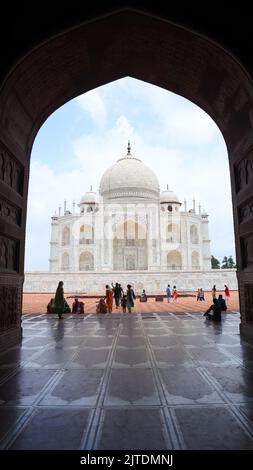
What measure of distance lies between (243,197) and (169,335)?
2867mm

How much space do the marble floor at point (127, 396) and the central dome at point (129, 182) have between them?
118 feet

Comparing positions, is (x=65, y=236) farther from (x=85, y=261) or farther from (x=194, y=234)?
(x=194, y=234)

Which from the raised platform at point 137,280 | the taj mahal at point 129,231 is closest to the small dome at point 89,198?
the taj mahal at point 129,231

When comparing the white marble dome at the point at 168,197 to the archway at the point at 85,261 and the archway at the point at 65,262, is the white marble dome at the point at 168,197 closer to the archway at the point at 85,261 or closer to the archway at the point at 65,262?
the archway at the point at 85,261

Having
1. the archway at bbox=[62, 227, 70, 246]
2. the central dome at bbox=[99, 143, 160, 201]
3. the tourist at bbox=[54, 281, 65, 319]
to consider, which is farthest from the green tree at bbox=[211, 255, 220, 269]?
the tourist at bbox=[54, 281, 65, 319]

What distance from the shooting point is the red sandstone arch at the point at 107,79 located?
15.3ft

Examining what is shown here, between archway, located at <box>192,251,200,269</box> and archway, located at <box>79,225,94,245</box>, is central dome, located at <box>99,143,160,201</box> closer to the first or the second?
archway, located at <box>79,225,94,245</box>

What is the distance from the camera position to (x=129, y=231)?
3909cm

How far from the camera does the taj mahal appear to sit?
36.7m

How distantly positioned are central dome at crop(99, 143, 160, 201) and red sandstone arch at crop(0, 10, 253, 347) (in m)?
33.9

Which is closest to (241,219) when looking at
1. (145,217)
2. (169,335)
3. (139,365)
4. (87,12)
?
(169,335)

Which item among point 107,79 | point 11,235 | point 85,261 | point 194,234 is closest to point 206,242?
point 194,234

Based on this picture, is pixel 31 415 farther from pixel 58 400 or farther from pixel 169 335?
pixel 169 335

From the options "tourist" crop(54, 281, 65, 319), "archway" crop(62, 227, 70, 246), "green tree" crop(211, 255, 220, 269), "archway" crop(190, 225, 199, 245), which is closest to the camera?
"tourist" crop(54, 281, 65, 319)
